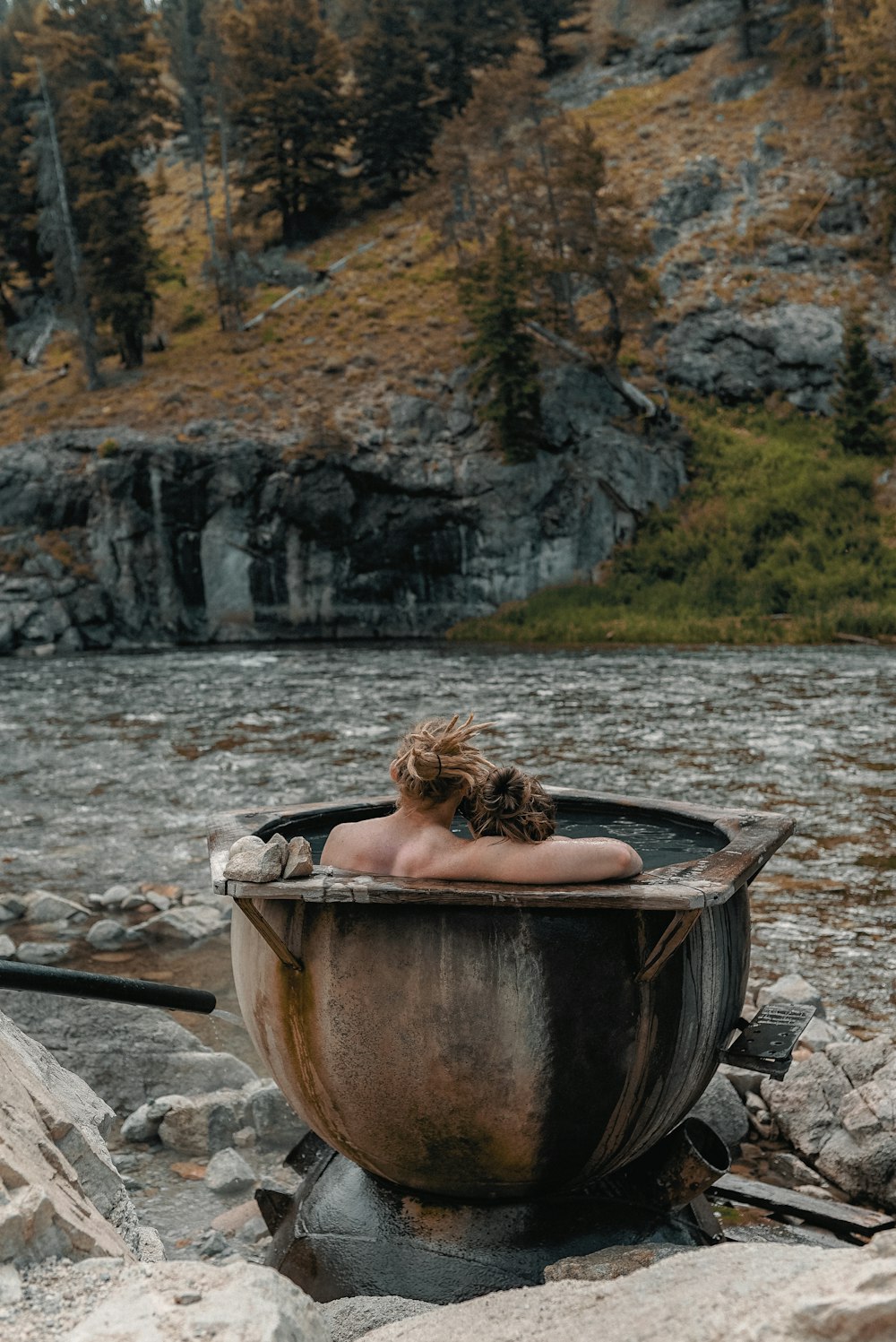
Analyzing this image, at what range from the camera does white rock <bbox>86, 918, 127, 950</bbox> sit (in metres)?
6.81

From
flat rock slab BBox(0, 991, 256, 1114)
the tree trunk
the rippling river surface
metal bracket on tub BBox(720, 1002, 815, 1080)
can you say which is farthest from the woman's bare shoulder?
the tree trunk

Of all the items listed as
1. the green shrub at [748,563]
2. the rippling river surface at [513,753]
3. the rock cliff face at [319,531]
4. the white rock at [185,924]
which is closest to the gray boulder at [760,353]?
the green shrub at [748,563]

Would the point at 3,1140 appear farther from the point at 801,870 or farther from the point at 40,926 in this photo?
the point at 801,870

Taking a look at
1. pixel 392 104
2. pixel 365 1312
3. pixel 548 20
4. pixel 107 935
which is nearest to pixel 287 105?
pixel 392 104

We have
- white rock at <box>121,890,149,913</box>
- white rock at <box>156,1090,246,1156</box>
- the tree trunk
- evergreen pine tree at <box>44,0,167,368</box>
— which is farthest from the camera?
evergreen pine tree at <box>44,0,167,368</box>

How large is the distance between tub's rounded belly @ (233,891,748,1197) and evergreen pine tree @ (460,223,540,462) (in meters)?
31.0

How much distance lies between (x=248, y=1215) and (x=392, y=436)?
31.5m

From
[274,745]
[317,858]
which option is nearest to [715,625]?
[274,745]

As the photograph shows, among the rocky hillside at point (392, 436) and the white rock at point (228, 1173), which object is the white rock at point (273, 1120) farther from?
the rocky hillside at point (392, 436)

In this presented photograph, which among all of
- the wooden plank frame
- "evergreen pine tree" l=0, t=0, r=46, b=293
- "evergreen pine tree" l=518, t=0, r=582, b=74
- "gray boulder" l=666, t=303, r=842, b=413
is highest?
"evergreen pine tree" l=518, t=0, r=582, b=74

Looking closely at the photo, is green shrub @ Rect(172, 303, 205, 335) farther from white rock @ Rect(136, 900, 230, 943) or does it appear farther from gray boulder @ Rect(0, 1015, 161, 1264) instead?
gray boulder @ Rect(0, 1015, 161, 1264)

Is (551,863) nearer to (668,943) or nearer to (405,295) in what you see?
(668,943)

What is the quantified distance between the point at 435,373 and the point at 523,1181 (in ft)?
115

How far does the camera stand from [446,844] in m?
2.92
